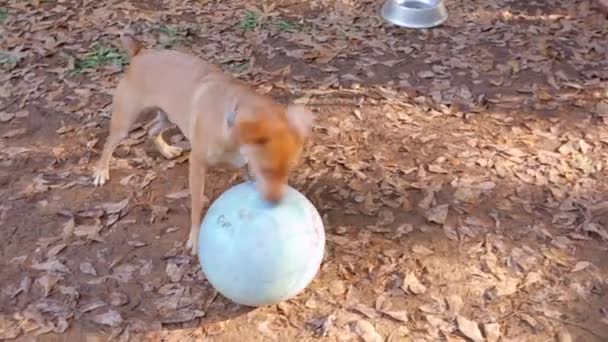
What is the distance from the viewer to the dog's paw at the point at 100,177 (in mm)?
4770

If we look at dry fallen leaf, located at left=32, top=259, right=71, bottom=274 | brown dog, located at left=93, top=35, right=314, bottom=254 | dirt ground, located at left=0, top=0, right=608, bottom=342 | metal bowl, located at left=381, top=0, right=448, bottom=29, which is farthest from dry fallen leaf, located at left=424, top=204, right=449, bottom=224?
metal bowl, located at left=381, top=0, right=448, bottom=29

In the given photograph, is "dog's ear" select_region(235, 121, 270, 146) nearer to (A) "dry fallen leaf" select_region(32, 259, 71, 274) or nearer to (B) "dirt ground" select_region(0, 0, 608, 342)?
(B) "dirt ground" select_region(0, 0, 608, 342)

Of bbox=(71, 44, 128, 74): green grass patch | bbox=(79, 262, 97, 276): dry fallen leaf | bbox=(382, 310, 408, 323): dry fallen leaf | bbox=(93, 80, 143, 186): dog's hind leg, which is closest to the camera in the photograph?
bbox=(382, 310, 408, 323): dry fallen leaf

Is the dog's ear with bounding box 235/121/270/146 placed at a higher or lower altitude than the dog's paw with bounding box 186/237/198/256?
higher

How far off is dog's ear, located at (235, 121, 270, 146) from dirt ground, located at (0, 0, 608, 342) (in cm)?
102

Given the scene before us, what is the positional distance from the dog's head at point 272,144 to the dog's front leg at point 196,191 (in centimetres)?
65

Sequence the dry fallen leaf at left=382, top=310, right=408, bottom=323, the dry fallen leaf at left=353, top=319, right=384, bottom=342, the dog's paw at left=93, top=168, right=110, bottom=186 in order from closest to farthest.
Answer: the dry fallen leaf at left=353, top=319, right=384, bottom=342, the dry fallen leaf at left=382, top=310, right=408, bottom=323, the dog's paw at left=93, top=168, right=110, bottom=186

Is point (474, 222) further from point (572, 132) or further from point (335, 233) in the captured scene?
point (572, 132)

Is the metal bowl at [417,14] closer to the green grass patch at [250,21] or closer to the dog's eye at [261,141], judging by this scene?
the green grass patch at [250,21]

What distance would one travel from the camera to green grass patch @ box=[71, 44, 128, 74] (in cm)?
598

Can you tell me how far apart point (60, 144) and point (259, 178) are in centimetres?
229

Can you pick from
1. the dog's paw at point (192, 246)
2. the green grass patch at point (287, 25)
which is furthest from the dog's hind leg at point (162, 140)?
the green grass patch at point (287, 25)

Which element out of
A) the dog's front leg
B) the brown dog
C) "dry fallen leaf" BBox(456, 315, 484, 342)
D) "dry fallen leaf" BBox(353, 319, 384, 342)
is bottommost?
"dry fallen leaf" BBox(353, 319, 384, 342)

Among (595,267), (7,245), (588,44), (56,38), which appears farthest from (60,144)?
(588,44)
